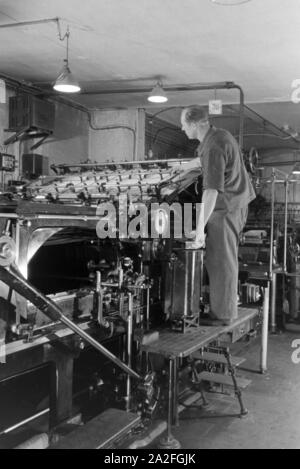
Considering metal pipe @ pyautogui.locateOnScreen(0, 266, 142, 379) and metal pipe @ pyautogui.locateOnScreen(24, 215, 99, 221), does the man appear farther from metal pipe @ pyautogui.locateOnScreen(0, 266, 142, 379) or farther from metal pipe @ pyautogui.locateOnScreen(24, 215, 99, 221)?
metal pipe @ pyautogui.locateOnScreen(0, 266, 142, 379)

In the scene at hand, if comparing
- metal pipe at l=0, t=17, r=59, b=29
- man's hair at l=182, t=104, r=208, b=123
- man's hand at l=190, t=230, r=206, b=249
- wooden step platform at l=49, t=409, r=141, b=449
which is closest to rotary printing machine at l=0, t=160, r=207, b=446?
man's hand at l=190, t=230, r=206, b=249

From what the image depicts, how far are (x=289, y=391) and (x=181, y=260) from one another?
1.78m

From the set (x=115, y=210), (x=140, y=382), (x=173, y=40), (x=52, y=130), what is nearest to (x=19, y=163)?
(x=52, y=130)

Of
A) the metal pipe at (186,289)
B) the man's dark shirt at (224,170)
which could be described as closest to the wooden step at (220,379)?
the metal pipe at (186,289)

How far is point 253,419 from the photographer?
11.6ft

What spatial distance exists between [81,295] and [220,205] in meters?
1.15

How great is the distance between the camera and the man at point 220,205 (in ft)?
10.5

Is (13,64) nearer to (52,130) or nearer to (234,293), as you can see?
(52,130)

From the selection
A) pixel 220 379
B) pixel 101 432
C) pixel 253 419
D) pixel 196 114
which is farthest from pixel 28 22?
pixel 253 419

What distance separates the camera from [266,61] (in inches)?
206

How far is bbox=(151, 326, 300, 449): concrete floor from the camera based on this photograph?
3.14 meters

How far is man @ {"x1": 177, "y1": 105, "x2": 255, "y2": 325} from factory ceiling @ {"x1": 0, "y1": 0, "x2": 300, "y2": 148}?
1.28 metres

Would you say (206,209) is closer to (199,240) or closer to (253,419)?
(199,240)

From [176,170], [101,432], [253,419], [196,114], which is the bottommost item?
[253,419]
